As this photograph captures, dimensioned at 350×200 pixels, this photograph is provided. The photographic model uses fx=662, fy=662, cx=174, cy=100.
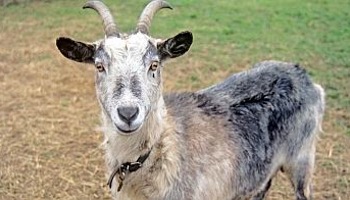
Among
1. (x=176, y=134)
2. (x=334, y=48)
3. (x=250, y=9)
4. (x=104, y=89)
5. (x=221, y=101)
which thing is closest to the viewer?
(x=104, y=89)

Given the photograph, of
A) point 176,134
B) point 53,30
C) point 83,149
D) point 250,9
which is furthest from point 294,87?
point 250,9

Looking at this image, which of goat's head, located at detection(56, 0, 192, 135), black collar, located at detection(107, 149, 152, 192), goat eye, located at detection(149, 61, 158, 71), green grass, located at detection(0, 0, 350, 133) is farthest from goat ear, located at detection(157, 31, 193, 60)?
green grass, located at detection(0, 0, 350, 133)

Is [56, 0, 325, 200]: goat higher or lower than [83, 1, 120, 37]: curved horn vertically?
lower

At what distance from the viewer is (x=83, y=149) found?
6.70m

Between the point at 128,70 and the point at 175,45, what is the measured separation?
0.46 m

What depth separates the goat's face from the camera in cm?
351

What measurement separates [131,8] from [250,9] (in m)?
2.34

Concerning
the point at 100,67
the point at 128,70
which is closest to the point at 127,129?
the point at 128,70

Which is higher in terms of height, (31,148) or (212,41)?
(212,41)

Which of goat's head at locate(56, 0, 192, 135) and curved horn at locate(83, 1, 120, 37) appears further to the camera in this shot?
curved horn at locate(83, 1, 120, 37)

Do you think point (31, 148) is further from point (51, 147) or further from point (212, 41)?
point (212, 41)

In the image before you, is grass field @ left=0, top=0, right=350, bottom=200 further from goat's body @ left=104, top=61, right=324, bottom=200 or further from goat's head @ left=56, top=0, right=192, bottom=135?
goat's head @ left=56, top=0, right=192, bottom=135

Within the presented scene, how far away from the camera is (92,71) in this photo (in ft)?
27.7

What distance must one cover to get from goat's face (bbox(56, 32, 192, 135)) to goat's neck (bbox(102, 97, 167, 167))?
0.10 metres
